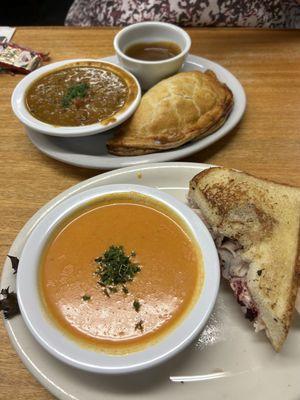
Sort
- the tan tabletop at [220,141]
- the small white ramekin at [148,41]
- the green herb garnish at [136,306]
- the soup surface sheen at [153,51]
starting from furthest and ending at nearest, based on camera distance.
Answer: the soup surface sheen at [153,51]
the small white ramekin at [148,41]
the tan tabletop at [220,141]
the green herb garnish at [136,306]

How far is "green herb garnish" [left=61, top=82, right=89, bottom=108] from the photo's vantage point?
1938 mm

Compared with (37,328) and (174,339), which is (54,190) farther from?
(174,339)

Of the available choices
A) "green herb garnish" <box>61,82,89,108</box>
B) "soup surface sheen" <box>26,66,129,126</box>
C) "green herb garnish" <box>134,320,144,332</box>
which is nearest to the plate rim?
"green herb garnish" <box>134,320,144,332</box>

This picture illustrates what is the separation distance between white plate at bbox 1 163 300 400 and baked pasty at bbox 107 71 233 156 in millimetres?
776

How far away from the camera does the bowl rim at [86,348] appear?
106cm

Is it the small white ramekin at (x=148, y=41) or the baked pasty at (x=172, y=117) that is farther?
the small white ramekin at (x=148, y=41)

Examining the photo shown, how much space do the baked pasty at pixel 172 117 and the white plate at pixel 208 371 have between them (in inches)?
30.6

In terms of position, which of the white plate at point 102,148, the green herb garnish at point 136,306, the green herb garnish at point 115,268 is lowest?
the white plate at point 102,148

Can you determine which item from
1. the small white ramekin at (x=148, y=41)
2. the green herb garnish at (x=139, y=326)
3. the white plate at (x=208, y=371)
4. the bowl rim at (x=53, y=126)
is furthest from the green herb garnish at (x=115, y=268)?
the small white ramekin at (x=148, y=41)

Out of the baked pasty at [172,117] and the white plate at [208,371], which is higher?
the baked pasty at [172,117]

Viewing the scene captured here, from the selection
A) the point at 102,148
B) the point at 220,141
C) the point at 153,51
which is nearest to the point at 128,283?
the point at 102,148

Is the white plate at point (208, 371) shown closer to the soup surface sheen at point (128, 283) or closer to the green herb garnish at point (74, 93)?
the soup surface sheen at point (128, 283)

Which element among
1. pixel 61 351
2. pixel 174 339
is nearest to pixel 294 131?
pixel 174 339

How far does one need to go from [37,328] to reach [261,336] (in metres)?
0.65
